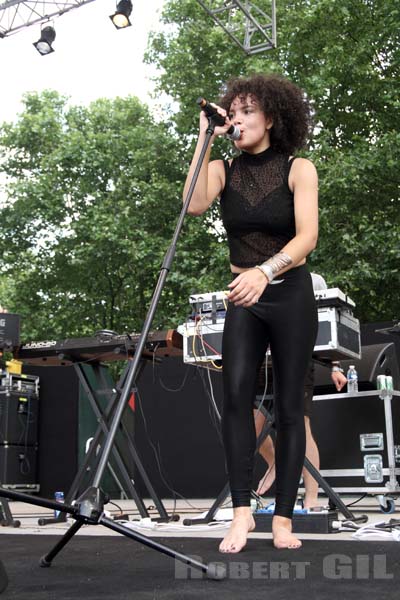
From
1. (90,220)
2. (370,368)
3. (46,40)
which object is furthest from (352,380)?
(90,220)

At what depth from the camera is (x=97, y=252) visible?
38.3ft

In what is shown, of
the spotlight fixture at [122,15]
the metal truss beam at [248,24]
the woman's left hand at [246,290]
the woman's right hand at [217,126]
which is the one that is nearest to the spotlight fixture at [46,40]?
the spotlight fixture at [122,15]

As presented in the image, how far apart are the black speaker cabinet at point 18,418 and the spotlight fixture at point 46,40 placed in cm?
395

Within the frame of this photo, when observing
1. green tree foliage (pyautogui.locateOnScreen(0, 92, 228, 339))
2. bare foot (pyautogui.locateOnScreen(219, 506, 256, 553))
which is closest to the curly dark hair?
bare foot (pyautogui.locateOnScreen(219, 506, 256, 553))

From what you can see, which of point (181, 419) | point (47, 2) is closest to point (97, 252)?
point (47, 2)

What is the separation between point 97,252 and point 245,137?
32.1ft

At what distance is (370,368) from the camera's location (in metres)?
4.45

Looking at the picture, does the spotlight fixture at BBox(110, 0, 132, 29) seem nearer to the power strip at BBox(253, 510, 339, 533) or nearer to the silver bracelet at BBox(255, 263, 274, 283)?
the power strip at BBox(253, 510, 339, 533)

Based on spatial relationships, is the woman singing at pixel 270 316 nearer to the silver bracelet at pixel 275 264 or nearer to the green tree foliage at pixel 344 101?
the silver bracelet at pixel 275 264

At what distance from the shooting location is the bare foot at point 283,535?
191 centimetres

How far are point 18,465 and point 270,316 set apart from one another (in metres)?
5.38

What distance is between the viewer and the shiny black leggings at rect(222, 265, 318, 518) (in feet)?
6.33

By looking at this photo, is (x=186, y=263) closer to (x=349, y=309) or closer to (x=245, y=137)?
(x=349, y=309)

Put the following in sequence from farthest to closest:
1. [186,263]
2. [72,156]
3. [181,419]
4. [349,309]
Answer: [72,156]
[186,263]
[181,419]
[349,309]
